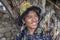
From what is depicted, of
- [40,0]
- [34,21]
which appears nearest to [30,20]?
[34,21]

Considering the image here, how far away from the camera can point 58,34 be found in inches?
63.1

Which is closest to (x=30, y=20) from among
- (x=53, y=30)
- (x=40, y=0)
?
(x=53, y=30)

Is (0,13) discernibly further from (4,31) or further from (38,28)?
(38,28)

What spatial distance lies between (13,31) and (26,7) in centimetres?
227

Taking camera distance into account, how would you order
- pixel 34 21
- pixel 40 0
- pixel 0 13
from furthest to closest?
pixel 0 13 → pixel 40 0 → pixel 34 21

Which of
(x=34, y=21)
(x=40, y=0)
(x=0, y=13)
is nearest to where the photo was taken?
(x=34, y=21)

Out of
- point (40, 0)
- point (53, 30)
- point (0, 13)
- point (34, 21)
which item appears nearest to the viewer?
point (34, 21)

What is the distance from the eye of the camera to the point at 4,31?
11.7 ft

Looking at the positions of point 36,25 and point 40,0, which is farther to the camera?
point 40,0

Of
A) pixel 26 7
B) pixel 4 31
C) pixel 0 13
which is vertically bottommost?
pixel 4 31

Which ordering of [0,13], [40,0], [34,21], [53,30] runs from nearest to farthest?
1. [34,21]
2. [53,30]
3. [40,0]
4. [0,13]

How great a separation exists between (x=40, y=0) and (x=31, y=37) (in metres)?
0.45

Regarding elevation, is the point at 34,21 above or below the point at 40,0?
below

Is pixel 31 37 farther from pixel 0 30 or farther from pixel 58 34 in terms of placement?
pixel 0 30
